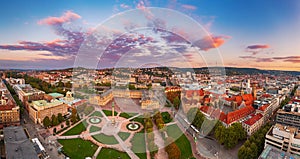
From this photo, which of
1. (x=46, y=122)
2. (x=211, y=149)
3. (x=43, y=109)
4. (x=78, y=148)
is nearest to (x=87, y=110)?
(x=43, y=109)

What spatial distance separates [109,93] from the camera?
24203 mm

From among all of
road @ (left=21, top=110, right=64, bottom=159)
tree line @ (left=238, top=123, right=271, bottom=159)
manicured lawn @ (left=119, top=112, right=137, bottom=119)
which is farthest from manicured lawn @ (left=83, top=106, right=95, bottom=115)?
tree line @ (left=238, top=123, right=271, bottom=159)

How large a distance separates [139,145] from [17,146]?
6.89 meters

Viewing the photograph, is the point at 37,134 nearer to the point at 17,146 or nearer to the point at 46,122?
the point at 46,122

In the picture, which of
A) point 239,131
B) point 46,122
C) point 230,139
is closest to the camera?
point 230,139

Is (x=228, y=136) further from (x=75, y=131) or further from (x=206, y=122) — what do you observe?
(x=75, y=131)

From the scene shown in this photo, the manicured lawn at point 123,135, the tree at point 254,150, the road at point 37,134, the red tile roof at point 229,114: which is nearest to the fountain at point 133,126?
the manicured lawn at point 123,135

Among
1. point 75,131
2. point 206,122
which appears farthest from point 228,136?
point 75,131

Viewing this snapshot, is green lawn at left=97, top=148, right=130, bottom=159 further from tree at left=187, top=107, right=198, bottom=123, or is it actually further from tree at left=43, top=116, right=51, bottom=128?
tree at left=187, top=107, right=198, bottom=123

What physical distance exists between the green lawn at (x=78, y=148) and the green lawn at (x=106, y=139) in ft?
2.34

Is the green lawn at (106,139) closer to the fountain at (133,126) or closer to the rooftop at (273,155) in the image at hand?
the fountain at (133,126)

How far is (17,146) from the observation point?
9750 millimetres

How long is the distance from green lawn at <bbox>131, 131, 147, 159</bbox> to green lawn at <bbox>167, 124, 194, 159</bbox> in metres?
2.16

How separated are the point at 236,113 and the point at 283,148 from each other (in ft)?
16.4
